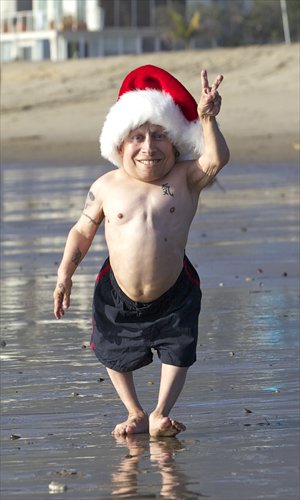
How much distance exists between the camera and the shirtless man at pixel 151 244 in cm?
598

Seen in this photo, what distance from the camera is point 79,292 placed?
10.0 metres

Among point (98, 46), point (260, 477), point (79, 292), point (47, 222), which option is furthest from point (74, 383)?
point (98, 46)

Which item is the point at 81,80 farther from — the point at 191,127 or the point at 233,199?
the point at 191,127

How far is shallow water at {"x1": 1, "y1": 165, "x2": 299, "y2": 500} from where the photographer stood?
16.3 feet

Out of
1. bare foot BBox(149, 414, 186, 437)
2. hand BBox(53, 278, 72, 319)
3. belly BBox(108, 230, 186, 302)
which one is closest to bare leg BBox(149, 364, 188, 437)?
bare foot BBox(149, 414, 186, 437)

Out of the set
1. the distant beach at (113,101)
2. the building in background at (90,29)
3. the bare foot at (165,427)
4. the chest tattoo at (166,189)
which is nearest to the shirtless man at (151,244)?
the chest tattoo at (166,189)

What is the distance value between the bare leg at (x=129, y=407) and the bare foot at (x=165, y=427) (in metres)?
0.09

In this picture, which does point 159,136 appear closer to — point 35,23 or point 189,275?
point 189,275

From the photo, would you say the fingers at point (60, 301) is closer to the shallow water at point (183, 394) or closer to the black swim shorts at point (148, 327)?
→ the black swim shorts at point (148, 327)

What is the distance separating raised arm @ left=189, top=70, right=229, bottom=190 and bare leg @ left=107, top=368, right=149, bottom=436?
0.83 metres

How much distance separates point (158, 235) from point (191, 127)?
46 cm

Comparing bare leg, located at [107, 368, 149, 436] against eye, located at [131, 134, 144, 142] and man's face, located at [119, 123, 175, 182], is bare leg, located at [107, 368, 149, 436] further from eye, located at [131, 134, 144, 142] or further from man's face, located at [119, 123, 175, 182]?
eye, located at [131, 134, 144, 142]

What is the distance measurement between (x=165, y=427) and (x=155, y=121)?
48.0 inches

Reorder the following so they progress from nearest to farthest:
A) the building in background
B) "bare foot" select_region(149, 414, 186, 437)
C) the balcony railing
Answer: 1. "bare foot" select_region(149, 414, 186, 437)
2. the building in background
3. the balcony railing
